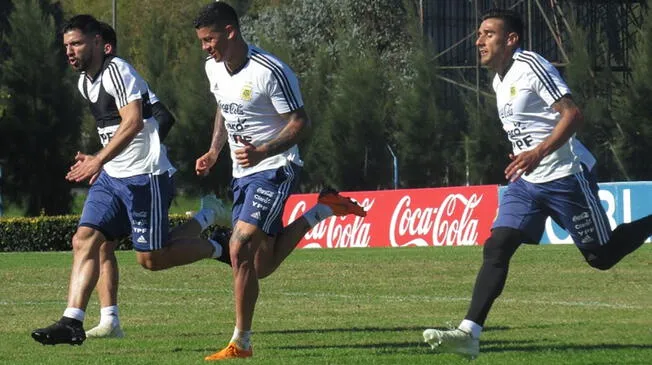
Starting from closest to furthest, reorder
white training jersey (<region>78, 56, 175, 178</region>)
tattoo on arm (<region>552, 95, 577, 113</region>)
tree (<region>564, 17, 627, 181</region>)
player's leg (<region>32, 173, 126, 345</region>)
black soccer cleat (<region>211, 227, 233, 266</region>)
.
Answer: tattoo on arm (<region>552, 95, 577, 113</region>) < player's leg (<region>32, 173, 126, 345</region>) < white training jersey (<region>78, 56, 175, 178</region>) < black soccer cleat (<region>211, 227, 233, 266</region>) < tree (<region>564, 17, 627, 181</region>)

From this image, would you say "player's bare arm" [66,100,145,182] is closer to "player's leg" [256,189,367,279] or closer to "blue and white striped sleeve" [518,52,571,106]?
"player's leg" [256,189,367,279]

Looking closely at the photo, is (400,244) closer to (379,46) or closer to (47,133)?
(47,133)

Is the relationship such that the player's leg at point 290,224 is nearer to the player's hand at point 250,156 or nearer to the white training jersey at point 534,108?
the player's hand at point 250,156

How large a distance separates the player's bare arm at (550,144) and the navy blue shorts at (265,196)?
5.31ft

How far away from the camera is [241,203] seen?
1051cm

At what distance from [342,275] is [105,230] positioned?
971 centimetres

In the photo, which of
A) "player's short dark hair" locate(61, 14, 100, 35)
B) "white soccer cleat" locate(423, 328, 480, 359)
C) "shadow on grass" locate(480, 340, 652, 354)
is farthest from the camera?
"player's short dark hair" locate(61, 14, 100, 35)

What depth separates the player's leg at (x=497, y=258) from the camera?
30.3 ft

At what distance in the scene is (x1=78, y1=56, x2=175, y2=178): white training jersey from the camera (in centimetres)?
1076

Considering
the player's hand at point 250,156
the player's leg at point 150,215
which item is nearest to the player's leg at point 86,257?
the player's leg at point 150,215

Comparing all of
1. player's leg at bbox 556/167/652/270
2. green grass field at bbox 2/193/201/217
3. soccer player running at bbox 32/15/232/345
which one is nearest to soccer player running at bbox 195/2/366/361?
soccer player running at bbox 32/15/232/345

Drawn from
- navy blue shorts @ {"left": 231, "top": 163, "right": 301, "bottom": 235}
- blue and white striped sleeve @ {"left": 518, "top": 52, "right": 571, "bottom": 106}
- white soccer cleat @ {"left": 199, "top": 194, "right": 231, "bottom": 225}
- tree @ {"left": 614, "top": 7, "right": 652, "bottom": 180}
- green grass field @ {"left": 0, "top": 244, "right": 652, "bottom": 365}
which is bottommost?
tree @ {"left": 614, "top": 7, "right": 652, "bottom": 180}

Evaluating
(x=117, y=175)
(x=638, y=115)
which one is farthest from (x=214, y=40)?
(x=638, y=115)

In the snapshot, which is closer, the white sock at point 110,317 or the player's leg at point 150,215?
the player's leg at point 150,215
